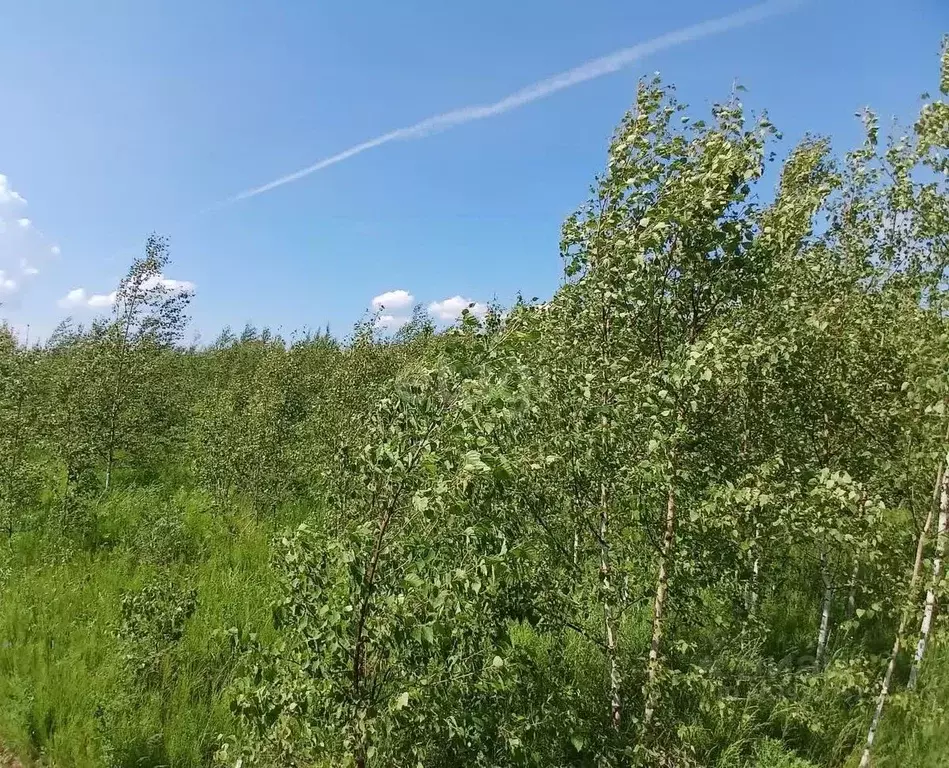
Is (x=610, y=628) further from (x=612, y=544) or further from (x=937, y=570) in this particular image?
(x=937, y=570)

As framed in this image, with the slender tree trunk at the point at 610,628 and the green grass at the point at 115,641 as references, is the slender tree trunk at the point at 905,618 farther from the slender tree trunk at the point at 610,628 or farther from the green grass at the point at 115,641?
the green grass at the point at 115,641

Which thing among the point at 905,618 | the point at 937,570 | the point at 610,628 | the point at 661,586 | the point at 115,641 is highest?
the point at 937,570

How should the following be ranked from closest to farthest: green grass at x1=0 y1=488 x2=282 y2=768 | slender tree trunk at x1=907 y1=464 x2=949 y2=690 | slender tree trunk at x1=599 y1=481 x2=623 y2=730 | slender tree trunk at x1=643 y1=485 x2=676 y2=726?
slender tree trunk at x1=643 y1=485 x2=676 y2=726, slender tree trunk at x1=599 y1=481 x2=623 y2=730, slender tree trunk at x1=907 y1=464 x2=949 y2=690, green grass at x1=0 y1=488 x2=282 y2=768

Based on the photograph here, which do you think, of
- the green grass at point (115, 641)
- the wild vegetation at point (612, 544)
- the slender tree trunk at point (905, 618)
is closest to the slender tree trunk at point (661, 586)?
the wild vegetation at point (612, 544)

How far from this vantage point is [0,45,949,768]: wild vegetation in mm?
3141

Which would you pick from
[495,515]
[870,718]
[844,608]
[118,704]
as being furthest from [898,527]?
[118,704]

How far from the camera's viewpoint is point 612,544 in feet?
15.6

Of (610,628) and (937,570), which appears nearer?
(610,628)

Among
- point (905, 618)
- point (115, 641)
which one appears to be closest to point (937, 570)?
point (905, 618)

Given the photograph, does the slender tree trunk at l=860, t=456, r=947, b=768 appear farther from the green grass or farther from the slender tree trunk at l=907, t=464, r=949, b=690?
the green grass

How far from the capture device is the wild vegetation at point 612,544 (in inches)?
124

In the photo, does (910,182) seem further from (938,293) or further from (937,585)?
(937,585)

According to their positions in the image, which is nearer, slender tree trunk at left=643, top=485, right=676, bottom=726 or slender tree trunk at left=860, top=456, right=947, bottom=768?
slender tree trunk at left=643, top=485, right=676, bottom=726

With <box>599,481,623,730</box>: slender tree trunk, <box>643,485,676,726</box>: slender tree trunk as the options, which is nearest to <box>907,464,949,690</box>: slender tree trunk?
<box>643,485,676,726</box>: slender tree trunk
